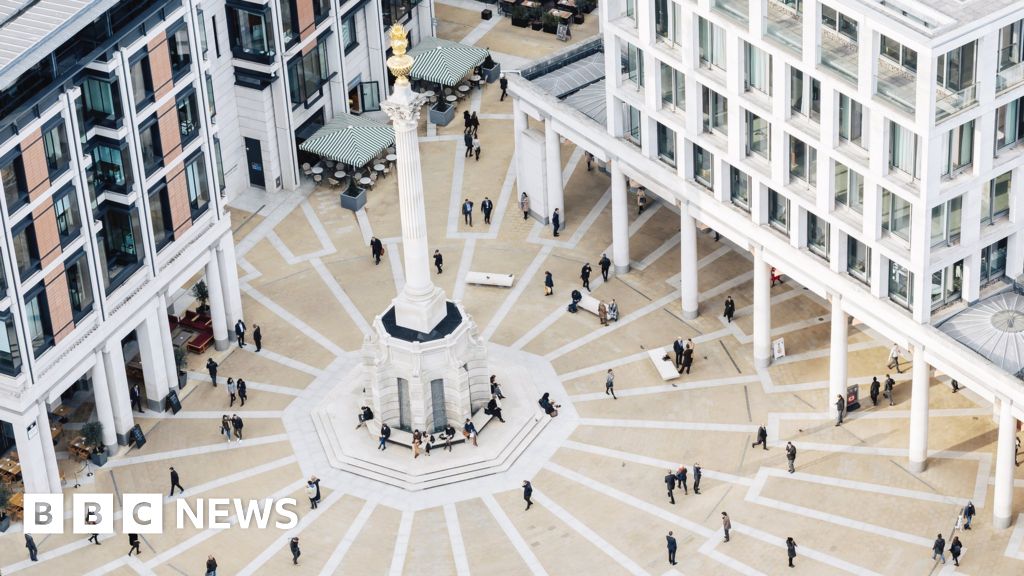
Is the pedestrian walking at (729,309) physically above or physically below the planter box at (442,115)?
below

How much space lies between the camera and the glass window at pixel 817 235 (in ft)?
353

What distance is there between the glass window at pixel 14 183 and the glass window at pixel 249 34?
30054 millimetres

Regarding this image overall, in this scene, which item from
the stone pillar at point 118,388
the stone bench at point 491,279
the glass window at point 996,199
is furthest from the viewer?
the stone bench at point 491,279

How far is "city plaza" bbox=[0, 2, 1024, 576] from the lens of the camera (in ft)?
344

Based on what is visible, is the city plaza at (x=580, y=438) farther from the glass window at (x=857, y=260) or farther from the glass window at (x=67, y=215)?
the glass window at (x=67, y=215)

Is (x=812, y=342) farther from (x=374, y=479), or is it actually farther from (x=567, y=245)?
(x=374, y=479)

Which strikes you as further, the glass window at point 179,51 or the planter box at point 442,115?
the planter box at point 442,115

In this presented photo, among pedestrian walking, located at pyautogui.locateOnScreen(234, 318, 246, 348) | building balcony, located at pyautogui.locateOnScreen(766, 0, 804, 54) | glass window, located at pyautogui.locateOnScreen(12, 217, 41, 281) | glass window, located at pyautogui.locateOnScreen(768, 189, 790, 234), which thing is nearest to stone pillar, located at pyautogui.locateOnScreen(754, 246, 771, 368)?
glass window, located at pyautogui.locateOnScreen(768, 189, 790, 234)

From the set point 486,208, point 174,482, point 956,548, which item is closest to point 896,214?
point 956,548

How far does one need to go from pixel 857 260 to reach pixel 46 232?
4039 centimetres

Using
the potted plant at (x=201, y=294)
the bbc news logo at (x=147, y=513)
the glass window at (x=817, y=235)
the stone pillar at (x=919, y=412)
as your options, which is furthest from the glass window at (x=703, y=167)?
the potted plant at (x=201, y=294)

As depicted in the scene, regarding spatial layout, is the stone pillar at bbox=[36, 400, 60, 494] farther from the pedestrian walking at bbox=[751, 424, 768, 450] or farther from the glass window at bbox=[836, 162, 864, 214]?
the glass window at bbox=[836, 162, 864, 214]

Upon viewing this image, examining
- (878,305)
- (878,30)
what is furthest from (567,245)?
(878,30)

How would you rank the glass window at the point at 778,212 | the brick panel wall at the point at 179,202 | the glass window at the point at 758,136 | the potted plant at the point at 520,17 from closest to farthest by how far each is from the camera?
the glass window at the point at 758,136 < the glass window at the point at 778,212 < the brick panel wall at the point at 179,202 < the potted plant at the point at 520,17
